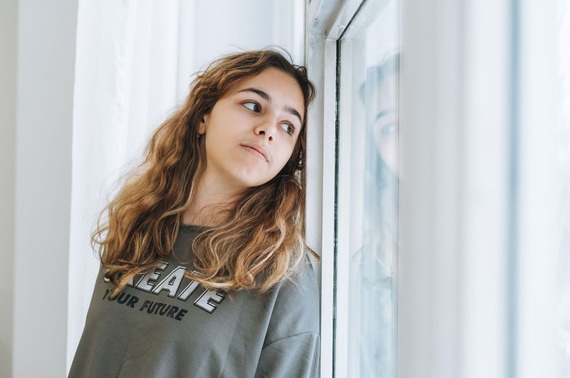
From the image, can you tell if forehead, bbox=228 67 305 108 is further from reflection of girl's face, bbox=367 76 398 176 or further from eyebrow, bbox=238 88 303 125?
reflection of girl's face, bbox=367 76 398 176

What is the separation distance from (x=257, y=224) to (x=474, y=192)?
2.36 ft

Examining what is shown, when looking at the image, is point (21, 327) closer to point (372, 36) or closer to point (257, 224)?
point (257, 224)

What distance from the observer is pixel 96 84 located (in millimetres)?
1351

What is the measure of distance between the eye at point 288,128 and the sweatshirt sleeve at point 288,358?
34 cm

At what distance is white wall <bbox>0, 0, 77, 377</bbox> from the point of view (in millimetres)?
1554

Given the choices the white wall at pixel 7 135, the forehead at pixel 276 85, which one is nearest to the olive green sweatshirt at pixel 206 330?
the forehead at pixel 276 85

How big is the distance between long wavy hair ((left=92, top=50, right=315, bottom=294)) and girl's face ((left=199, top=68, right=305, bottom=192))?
2 cm

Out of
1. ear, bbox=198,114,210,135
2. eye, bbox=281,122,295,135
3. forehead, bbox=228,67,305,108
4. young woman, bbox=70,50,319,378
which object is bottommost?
young woman, bbox=70,50,319,378

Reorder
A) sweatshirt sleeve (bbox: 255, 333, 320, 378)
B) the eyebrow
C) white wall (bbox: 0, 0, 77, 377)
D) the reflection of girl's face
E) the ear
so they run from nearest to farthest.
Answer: the reflection of girl's face, sweatshirt sleeve (bbox: 255, 333, 320, 378), the eyebrow, the ear, white wall (bbox: 0, 0, 77, 377)

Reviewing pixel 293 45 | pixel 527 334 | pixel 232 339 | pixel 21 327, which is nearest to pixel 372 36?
pixel 293 45

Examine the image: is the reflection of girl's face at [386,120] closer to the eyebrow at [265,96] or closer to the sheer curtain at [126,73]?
the eyebrow at [265,96]

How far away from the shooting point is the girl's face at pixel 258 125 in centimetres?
88

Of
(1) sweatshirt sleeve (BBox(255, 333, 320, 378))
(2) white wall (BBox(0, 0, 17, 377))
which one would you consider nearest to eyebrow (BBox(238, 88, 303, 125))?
(1) sweatshirt sleeve (BBox(255, 333, 320, 378))

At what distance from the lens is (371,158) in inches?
28.6
